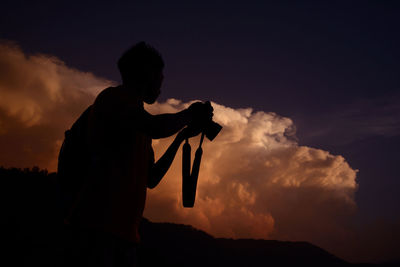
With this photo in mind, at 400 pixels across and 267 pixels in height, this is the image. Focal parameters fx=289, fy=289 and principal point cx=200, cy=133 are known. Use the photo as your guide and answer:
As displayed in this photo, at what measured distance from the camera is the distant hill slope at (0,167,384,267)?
3984 cm

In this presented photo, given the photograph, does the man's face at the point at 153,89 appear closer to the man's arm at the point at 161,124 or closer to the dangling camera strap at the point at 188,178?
the man's arm at the point at 161,124

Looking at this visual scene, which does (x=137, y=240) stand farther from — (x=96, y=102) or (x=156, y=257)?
(x=156, y=257)

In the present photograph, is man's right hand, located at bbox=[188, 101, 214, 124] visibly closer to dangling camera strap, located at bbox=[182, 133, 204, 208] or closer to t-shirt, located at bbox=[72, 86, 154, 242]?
dangling camera strap, located at bbox=[182, 133, 204, 208]

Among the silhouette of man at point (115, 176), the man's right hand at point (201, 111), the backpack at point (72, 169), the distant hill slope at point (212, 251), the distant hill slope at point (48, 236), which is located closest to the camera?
the silhouette of man at point (115, 176)

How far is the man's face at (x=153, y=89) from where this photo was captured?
254cm

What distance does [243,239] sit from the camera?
19200 centimetres

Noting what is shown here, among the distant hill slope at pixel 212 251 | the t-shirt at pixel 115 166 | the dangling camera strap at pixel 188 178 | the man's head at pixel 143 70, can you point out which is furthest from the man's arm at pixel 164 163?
the distant hill slope at pixel 212 251

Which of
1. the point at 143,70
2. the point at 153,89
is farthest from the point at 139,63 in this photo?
the point at 153,89

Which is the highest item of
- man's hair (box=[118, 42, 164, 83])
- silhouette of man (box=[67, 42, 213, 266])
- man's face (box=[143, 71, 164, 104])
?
man's hair (box=[118, 42, 164, 83])

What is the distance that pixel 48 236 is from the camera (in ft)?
145

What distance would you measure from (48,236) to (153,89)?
165ft

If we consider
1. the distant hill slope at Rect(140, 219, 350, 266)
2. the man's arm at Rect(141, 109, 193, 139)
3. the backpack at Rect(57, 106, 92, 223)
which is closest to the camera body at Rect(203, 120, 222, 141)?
the man's arm at Rect(141, 109, 193, 139)

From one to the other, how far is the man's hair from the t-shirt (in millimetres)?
261

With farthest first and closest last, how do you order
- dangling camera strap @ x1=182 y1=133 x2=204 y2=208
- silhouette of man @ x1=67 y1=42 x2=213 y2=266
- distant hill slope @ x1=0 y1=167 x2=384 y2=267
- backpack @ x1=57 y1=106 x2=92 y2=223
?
distant hill slope @ x1=0 y1=167 x2=384 y2=267 < dangling camera strap @ x1=182 y1=133 x2=204 y2=208 < backpack @ x1=57 y1=106 x2=92 y2=223 < silhouette of man @ x1=67 y1=42 x2=213 y2=266
